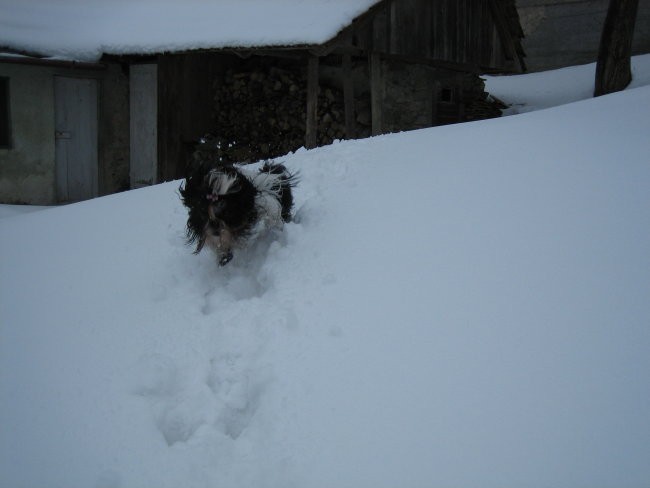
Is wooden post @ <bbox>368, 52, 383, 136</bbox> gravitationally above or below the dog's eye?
above

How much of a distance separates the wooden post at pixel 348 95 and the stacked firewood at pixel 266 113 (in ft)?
1.19

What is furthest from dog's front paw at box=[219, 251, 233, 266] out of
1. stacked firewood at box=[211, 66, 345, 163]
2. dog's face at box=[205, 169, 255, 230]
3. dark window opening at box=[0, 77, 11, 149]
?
dark window opening at box=[0, 77, 11, 149]

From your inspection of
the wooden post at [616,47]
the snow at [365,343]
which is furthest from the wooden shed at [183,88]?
the snow at [365,343]

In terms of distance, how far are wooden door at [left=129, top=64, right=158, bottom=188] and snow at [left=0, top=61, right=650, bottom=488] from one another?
565 cm

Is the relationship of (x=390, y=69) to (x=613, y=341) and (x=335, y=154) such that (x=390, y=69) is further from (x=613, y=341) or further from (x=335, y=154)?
(x=613, y=341)

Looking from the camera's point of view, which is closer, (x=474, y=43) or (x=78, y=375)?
(x=78, y=375)

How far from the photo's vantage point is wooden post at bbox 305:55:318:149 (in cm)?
828

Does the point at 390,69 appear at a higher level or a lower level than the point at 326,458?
higher

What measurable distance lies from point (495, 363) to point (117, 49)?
860 cm

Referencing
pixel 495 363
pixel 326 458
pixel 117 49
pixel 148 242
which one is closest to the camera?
pixel 326 458

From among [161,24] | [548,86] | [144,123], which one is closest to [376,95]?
[161,24]

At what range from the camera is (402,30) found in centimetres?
917

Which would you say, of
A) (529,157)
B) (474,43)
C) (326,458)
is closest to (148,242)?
(326,458)

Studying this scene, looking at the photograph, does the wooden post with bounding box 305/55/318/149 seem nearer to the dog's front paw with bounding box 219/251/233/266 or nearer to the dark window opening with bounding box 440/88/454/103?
the dark window opening with bounding box 440/88/454/103
